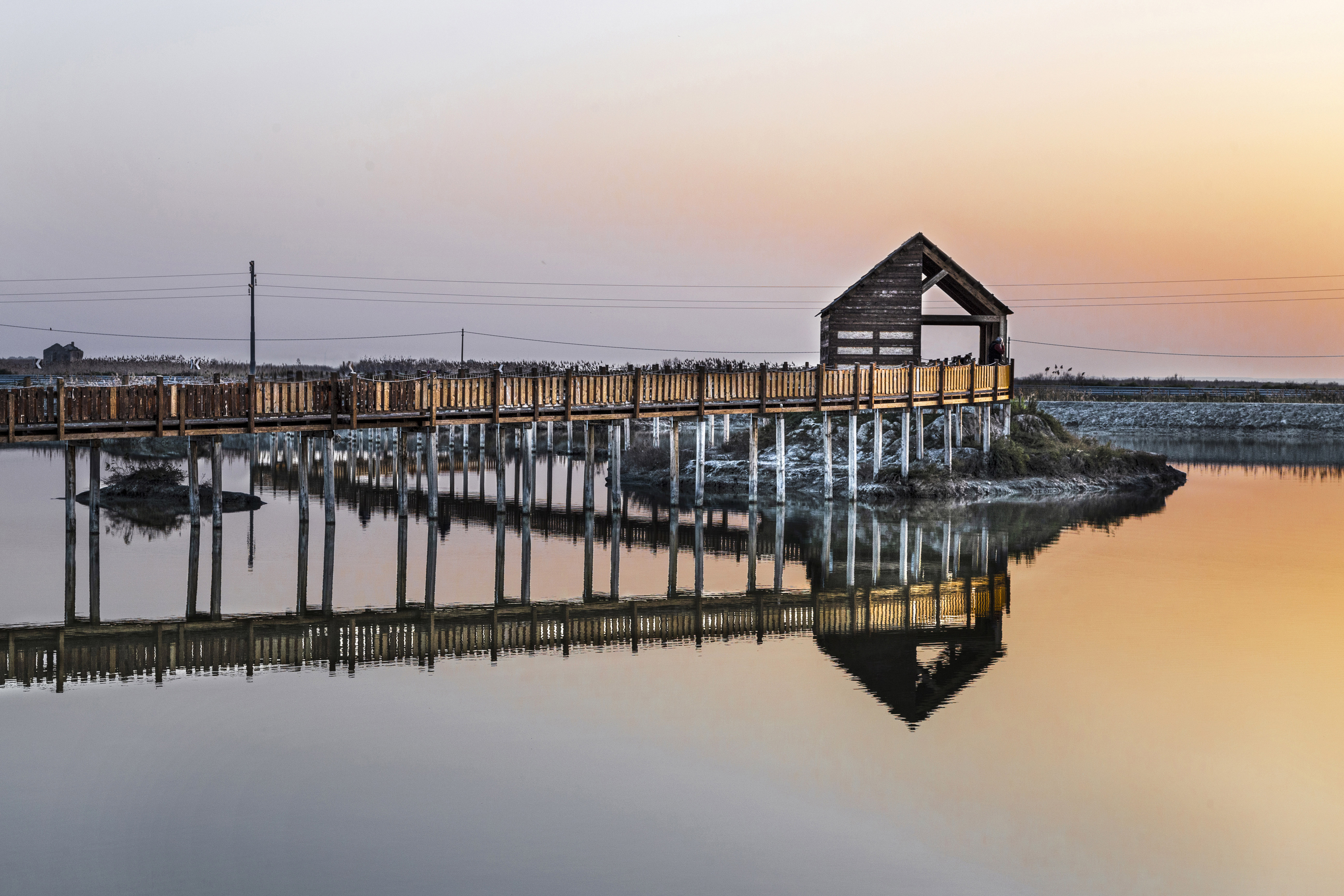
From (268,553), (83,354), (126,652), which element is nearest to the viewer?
(126,652)

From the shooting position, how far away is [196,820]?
13.0 meters

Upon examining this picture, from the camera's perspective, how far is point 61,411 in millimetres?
27297

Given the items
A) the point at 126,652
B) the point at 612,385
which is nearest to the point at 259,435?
the point at 612,385

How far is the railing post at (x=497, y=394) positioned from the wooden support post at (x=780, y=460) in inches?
379

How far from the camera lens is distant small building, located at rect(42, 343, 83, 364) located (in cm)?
11431

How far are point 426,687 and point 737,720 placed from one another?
471 centimetres

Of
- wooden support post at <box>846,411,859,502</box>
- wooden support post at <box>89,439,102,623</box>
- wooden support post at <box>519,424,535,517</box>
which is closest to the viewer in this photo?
wooden support post at <box>89,439,102,623</box>

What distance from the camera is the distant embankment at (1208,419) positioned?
82188 millimetres

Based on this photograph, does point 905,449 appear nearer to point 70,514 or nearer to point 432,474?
point 432,474

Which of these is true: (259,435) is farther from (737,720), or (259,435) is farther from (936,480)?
(737,720)

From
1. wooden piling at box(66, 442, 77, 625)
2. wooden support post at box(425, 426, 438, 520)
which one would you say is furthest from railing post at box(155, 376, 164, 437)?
wooden support post at box(425, 426, 438, 520)

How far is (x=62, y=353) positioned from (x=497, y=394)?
97.2 m

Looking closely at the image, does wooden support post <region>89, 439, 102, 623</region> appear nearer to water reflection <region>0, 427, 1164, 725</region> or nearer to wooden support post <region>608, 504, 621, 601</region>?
water reflection <region>0, 427, 1164, 725</region>

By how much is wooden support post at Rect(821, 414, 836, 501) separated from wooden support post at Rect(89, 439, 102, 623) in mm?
20887
